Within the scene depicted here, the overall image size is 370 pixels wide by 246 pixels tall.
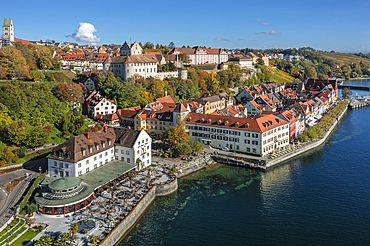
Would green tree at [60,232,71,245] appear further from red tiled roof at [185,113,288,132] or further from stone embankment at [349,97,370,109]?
stone embankment at [349,97,370,109]

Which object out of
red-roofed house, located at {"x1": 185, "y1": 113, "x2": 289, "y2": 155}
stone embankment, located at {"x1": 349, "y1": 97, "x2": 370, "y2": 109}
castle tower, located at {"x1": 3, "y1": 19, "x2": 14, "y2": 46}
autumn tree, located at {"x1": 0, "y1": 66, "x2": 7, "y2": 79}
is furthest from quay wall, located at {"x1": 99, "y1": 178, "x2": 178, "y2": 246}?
stone embankment, located at {"x1": 349, "y1": 97, "x2": 370, "y2": 109}

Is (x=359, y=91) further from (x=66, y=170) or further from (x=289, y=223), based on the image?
(x=66, y=170)

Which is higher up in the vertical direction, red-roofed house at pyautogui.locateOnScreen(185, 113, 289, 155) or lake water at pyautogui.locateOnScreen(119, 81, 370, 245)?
red-roofed house at pyautogui.locateOnScreen(185, 113, 289, 155)

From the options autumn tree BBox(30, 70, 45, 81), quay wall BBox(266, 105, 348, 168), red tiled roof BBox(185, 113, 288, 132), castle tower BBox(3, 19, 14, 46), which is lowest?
quay wall BBox(266, 105, 348, 168)

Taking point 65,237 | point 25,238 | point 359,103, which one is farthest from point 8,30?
point 359,103

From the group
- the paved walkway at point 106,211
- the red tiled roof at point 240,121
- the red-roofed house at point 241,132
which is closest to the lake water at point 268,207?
the paved walkway at point 106,211

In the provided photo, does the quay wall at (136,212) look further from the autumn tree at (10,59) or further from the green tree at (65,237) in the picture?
the autumn tree at (10,59)

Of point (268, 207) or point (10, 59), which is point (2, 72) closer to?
point (10, 59)
